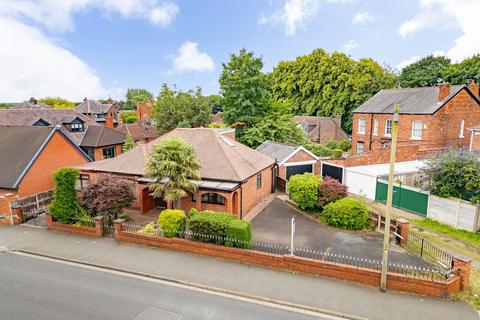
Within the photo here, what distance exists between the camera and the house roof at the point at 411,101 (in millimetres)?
29256

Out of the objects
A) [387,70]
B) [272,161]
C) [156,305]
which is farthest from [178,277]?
[387,70]

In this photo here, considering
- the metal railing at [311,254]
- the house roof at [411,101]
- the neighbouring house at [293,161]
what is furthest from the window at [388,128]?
the metal railing at [311,254]

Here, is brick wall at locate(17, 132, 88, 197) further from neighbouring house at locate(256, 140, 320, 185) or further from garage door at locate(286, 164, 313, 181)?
garage door at locate(286, 164, 313, 181)

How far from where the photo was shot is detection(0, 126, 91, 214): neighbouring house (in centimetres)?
1973

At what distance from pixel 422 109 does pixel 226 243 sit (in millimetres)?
26421

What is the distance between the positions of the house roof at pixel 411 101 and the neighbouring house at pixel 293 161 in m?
12.5

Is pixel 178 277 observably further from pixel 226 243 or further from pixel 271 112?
pixel 271 112

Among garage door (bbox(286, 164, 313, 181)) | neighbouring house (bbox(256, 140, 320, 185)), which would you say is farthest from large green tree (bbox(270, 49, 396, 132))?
garage door (bbox(286, 164, 313, 181))

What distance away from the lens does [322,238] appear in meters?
15.2

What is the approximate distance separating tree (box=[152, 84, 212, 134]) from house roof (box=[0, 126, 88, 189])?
1659 cm

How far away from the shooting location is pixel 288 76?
192ft

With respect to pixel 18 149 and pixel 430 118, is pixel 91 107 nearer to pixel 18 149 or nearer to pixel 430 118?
pixel 18 149

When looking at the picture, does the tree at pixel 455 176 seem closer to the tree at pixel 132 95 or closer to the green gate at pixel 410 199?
the green gate at pixel 410 199

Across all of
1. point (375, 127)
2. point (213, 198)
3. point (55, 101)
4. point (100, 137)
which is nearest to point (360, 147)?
point (375, 127)
